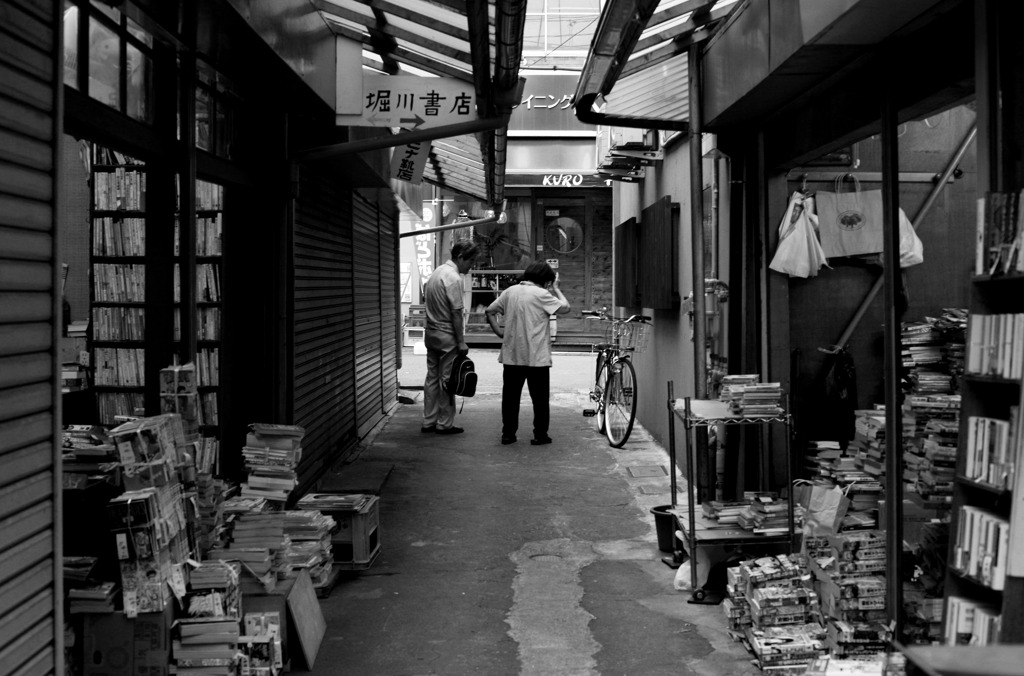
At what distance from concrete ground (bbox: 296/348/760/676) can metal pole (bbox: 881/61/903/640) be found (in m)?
0.97

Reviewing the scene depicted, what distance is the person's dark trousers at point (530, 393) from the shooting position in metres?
11.3

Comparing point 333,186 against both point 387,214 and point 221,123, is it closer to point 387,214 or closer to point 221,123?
point 221,123

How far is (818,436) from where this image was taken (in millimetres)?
7176

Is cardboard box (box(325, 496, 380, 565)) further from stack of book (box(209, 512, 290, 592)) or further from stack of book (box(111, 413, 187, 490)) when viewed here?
stack of book (box(111, 413, 187, 490))

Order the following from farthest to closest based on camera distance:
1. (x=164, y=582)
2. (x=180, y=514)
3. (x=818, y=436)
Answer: (x=818, y=436) → (x=180, y=514) → (x=164, y=582)

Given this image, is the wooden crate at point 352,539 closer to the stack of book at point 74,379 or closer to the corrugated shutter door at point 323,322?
the corrugated shutter door at point 323,322

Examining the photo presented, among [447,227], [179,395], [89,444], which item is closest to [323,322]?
[179,395]

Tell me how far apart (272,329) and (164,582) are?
11.4 ft

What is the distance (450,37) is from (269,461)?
3451 millimetres

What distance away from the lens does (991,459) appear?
11.4ft

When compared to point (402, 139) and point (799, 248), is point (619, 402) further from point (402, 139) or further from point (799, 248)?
point (402, 139)

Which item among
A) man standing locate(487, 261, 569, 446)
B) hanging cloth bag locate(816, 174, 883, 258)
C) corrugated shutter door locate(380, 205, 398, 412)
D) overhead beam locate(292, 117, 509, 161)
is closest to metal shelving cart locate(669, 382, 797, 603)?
hanging cloth bag locate(816, 174, 883, 258)

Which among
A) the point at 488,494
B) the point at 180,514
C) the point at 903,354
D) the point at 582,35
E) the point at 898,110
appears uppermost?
the point at 582,35

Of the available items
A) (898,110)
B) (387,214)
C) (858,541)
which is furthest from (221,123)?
(387,214)
